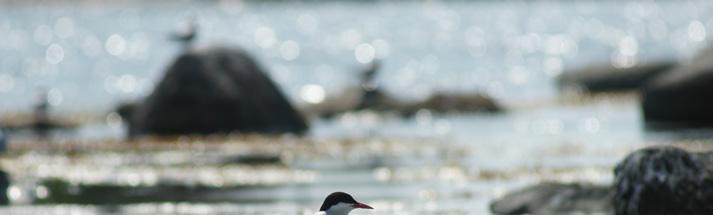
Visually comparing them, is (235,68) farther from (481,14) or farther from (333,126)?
(481,14)

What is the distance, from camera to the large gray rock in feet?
108

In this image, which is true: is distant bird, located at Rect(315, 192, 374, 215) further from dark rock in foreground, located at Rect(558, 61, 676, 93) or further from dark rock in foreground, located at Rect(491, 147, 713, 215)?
dark rock in foreground, located at Rect(558, 61, 676, 93)

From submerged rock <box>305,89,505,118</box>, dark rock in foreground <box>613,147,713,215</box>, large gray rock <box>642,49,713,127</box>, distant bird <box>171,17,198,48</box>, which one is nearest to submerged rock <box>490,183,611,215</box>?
dark rock in foreground <box>613,147,713,215</box>

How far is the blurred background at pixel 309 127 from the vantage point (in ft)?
78.6

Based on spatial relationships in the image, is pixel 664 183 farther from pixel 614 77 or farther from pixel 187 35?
pixel 614 77

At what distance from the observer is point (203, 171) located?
2638 centimetres

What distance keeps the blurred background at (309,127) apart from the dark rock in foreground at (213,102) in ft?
0.12

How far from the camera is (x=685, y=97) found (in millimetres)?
33406

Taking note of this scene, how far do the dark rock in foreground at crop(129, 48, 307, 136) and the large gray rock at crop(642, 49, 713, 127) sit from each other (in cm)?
641

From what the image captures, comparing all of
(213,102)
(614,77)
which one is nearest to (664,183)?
(213,102)

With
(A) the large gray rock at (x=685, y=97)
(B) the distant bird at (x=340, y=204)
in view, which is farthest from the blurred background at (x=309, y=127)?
(B) the distant bird at (x=340, y=204)

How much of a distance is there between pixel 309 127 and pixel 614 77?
539 inches

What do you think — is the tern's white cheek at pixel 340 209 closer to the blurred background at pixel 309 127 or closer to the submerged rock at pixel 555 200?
the submerged rock at pixel 555 200

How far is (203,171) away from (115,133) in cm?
988
